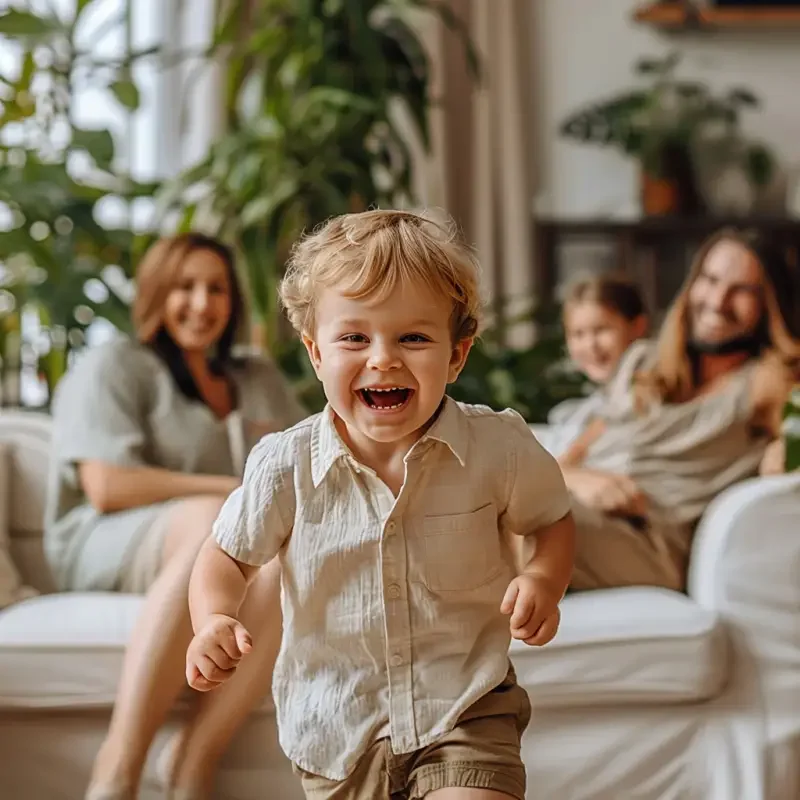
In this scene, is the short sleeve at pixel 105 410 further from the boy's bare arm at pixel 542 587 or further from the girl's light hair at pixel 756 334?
the boy's bare arm at pixel 542 587

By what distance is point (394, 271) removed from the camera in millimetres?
961

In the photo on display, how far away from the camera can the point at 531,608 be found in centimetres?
96

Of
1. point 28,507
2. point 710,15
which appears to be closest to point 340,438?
point 28,507

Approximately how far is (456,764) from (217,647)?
0.23m

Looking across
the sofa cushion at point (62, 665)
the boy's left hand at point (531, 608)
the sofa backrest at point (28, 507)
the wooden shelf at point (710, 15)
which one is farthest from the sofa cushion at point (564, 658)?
the wooden shelf at point (710, 15)

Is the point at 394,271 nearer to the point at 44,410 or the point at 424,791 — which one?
the point at 424,791

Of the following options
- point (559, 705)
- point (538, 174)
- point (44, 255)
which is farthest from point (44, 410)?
point (538, 174)

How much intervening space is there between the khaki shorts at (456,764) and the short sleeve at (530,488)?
0.14 m

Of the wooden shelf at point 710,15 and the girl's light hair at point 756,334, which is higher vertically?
the wooden shelf at point 710,15

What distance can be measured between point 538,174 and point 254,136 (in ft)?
5.04

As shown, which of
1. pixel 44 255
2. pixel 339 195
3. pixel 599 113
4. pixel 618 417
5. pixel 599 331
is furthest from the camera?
pixel 599 113

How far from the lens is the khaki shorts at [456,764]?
1.01m

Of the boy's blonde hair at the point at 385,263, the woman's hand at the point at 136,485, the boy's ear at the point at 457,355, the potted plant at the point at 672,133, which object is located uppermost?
the potted plant at the point at 672,133

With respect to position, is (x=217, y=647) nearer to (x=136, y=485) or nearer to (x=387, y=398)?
(x=387, y=398)
